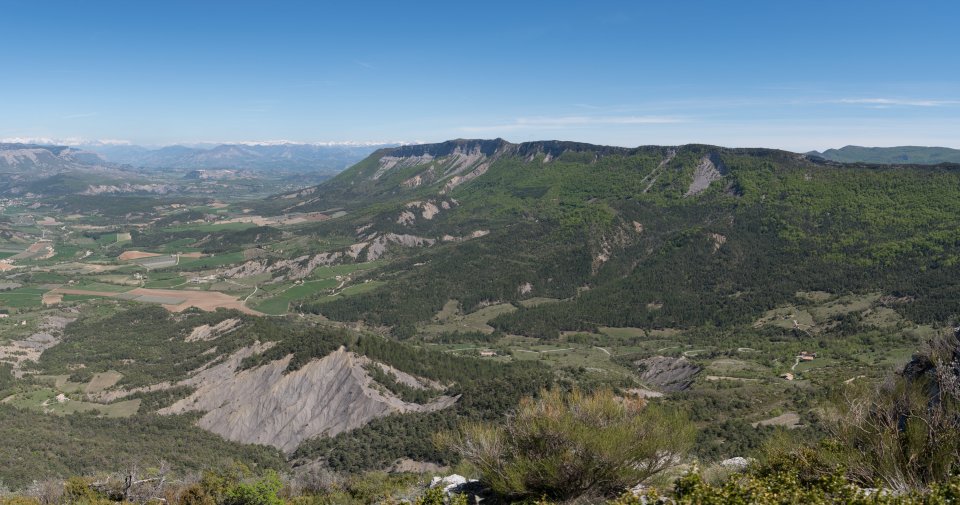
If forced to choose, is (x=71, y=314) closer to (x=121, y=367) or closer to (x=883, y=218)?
(x=121, y=367)

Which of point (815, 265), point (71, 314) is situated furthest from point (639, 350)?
point (71, 314)

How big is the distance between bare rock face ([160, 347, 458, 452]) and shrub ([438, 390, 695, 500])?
6033 cm

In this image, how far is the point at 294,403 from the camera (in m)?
93.8

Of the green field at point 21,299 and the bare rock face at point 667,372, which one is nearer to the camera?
the bare rock face at point 667,372

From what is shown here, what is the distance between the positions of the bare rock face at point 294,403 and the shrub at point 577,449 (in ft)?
198

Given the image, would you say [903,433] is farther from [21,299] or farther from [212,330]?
[21,299]

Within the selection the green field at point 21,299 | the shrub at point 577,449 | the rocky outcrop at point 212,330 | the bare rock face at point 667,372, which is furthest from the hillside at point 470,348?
the shrub at point 577,449

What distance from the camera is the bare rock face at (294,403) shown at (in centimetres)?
8888

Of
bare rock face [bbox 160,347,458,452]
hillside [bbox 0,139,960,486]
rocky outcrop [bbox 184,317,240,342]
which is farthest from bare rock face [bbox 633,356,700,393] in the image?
rocky outcrop [bbox 184,317,240,342]

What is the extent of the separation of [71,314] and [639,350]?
17590cm

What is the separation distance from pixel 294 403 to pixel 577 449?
79.8 meters

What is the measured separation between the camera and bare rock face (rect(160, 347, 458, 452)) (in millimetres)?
88875

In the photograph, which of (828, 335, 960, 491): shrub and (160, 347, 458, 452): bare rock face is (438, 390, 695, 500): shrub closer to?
(828, 335, 960, 491): shrub

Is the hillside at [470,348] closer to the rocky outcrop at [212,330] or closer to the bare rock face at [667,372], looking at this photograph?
the bare rock face at [667,372]
